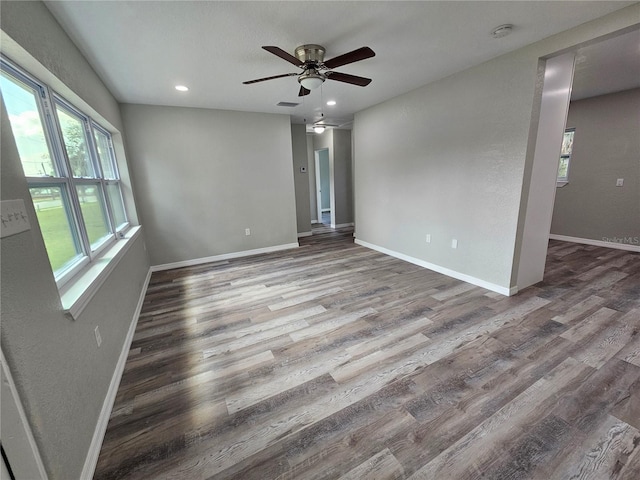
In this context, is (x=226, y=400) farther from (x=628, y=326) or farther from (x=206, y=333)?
(x=628, y=326)

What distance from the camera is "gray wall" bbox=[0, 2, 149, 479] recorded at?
97 cm

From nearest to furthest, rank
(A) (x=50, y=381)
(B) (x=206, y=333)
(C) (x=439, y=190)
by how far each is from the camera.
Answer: (A) (x=50, y=381) → (B) (x=206, y=333) → (C) (x=439, y=190)

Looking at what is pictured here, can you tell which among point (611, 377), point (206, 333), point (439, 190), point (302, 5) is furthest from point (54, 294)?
point (439, 190)

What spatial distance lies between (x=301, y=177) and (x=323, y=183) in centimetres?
260

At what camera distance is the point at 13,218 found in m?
1.02

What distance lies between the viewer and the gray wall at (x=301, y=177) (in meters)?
6.04

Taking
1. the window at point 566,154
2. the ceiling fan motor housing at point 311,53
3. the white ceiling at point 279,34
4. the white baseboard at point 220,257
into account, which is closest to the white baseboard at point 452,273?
the white baseboard at point 220,257

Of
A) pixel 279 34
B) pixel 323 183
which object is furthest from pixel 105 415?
pixel 323 183

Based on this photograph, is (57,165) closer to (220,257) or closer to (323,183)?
(220,257)

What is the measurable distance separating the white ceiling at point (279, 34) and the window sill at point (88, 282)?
171 centimetres

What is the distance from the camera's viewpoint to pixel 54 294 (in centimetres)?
126

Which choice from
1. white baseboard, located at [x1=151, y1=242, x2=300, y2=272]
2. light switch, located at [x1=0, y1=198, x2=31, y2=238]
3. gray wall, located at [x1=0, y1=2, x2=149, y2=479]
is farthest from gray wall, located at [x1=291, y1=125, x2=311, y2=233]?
light switch, located at [x1=0, y1=198, x2=31, y2=238]

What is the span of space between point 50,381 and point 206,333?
143 centimetres

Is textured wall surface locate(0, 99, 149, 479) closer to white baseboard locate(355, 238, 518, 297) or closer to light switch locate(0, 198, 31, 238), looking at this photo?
light switch locate(0, 198, 31, 238)
